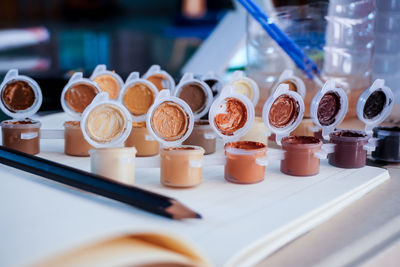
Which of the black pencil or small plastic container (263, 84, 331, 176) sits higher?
small plastic container (263, 84, 331, 176)

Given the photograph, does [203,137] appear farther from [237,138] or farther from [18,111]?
[18,111]

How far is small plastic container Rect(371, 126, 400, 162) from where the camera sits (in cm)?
102

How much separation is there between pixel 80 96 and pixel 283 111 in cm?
45

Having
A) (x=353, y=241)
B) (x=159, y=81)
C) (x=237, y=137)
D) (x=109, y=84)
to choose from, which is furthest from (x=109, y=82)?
(x=353, y=241)

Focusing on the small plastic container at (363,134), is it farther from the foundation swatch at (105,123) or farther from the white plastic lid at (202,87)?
the foundation swatch at (105,123)

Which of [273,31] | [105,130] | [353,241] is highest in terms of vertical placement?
[273,31]

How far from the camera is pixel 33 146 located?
1027 millimetres

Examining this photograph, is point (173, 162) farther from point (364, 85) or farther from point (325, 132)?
point (364, 85)

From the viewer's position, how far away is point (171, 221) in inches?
26.0

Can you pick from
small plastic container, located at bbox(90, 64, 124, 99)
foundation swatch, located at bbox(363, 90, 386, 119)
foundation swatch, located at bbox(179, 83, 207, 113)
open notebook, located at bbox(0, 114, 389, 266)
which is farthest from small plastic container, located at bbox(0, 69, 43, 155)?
foundation swatch, located at bbox(363, 90, 386, 119)

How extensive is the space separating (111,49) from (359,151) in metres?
5.09

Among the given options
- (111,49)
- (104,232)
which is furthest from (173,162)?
(111,49)

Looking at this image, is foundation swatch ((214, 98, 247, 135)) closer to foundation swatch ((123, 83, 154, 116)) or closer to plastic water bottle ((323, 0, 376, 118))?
foundation swatch ((123, 83, 154, 116))

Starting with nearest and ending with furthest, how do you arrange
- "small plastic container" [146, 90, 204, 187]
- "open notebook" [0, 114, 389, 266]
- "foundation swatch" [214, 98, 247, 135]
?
"open notebook" [0, 114, 389, 266], "small plastic container" [146, 90, 204, 187], "foundation swatch" [214, 98, 247, 135]
